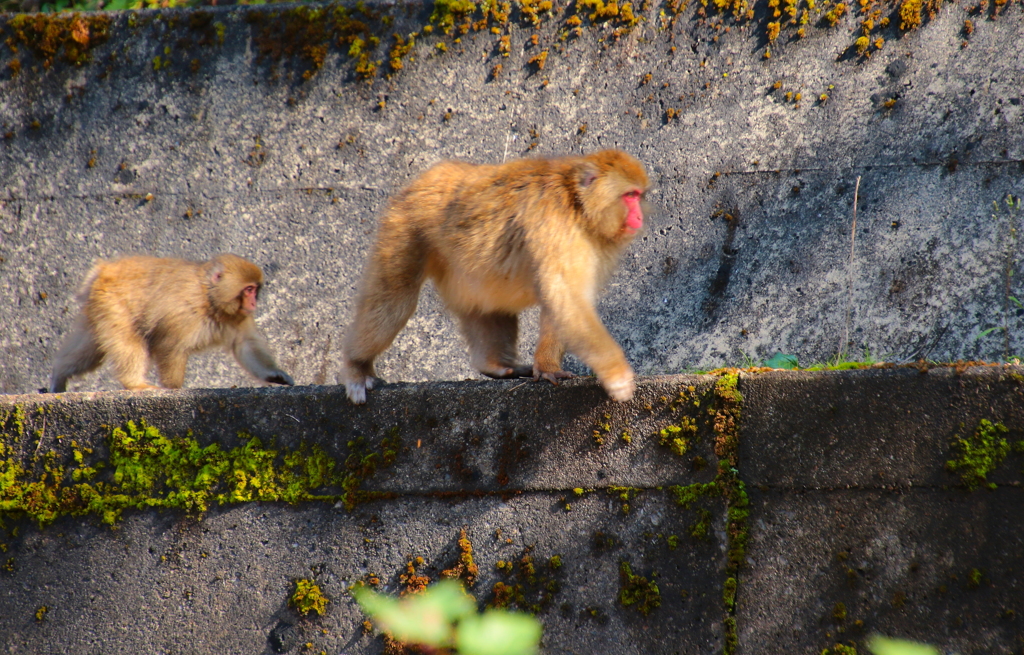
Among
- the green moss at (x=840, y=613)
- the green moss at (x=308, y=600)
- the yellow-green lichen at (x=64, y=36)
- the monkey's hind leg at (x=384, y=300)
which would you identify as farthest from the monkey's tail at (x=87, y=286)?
the green moss at (x=840, y=613)

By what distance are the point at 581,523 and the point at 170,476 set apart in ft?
4.36

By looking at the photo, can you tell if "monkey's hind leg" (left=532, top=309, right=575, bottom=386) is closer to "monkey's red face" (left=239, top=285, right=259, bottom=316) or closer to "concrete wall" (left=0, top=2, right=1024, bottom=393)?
"concrete wall" (left=0, top=2, right=1024, bottom=393)

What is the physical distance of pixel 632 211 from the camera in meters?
2.99

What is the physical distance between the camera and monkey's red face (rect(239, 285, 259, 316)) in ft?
13.5

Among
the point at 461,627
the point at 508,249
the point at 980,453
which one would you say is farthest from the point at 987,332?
the point at 461,627

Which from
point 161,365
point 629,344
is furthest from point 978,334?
point 161,365

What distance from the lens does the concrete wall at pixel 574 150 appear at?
3787 millimetres

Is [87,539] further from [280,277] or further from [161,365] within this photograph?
[280,277]

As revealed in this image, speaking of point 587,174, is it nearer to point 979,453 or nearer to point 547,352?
point 547,352

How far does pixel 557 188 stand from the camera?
9.74 ft

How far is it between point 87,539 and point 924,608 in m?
2.49

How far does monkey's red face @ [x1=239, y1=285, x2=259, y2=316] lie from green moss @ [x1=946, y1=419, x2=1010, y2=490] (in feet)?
10.5

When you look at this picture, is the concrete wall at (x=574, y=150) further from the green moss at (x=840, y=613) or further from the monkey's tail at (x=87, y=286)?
the green moss at (x=840, y=613)

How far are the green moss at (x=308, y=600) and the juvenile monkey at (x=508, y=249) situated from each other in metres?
0.58
